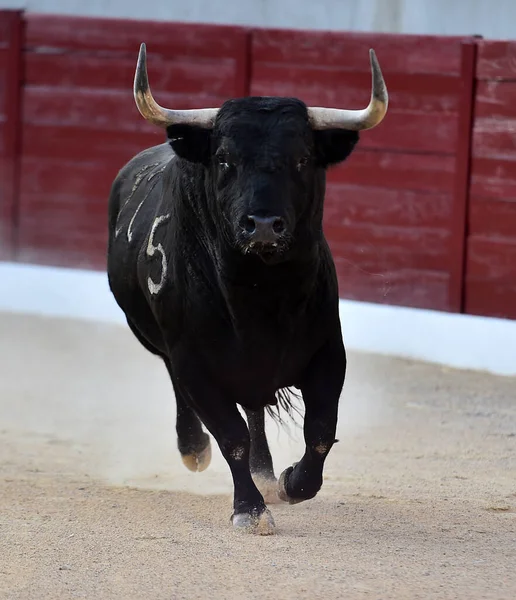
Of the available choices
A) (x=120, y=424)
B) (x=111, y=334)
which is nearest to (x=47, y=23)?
(x=111, y=334)

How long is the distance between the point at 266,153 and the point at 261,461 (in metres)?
1.39

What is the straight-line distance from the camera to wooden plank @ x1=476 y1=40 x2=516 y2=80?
8.20m

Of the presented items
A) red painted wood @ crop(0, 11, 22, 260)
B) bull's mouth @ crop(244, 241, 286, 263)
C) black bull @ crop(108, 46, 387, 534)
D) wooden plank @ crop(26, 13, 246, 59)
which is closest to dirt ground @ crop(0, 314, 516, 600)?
black bull @ crop(108, 46, 387, 534)

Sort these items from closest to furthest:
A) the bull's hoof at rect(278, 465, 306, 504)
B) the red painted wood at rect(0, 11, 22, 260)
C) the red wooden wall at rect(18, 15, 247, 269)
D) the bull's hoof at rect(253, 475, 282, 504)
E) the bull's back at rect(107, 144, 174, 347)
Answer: the bull's hoof at rect(278, 465, 306, 504) < the bull's hoof at rect(253, 475, 282, 504) < the bull's back at rect(107, 144, 174, 347) < the red wooden wall at rect(18, 15, 247, 269) < the red painted wood at rect(0, 11, 22, 260)

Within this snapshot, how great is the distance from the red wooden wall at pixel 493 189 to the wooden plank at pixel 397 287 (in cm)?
20

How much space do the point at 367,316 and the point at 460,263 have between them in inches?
23.6

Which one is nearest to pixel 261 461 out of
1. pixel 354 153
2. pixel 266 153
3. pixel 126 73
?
pixel 266 153

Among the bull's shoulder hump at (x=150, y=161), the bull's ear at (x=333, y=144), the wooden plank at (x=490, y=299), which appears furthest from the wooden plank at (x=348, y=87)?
the bull's ear at (x=333, y=144)

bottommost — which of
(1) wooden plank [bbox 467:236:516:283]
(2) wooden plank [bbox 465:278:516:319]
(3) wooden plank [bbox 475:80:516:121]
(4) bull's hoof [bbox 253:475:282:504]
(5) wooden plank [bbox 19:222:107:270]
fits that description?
(5) wooden plank [bbox 19:222:107:270]

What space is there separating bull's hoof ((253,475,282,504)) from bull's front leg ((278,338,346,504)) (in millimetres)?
401

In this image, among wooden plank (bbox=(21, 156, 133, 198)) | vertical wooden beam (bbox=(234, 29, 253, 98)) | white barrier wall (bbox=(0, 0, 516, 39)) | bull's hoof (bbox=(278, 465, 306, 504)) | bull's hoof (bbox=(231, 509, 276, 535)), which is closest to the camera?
bull's hoof (bbox=(231, 509, 276, 535))

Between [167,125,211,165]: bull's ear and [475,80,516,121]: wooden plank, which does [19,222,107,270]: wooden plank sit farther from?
[167,125,211,165]: bull's ear

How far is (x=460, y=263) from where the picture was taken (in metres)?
8.42

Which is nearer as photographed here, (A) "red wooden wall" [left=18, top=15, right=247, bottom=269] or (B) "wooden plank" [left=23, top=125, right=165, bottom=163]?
(A) "red wooden wall" [left=18, top=15, right=247, bottom=269]
